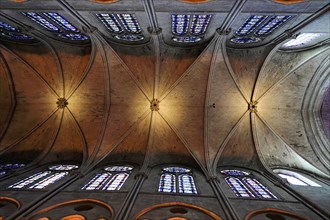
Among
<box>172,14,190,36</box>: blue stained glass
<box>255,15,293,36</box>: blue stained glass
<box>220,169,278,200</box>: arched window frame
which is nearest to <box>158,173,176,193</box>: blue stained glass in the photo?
<box>220,169,278,200</box>: arched window frame

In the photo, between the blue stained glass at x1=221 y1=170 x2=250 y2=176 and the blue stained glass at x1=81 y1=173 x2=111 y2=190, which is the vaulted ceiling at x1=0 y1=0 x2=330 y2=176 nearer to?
the blue stained glass at x1=221 y1=170 x2=250 y2=176

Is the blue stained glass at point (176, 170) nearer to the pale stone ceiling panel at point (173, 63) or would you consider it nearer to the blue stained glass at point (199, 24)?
the pale stone ceiling panel at point (173, 63)

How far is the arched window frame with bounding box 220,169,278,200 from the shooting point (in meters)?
9.58

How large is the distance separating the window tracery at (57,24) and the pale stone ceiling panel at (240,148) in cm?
998

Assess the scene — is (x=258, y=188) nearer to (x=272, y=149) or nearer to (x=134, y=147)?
(x=272, y=149)

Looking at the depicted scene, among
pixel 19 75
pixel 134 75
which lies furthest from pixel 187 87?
pixel 19 75

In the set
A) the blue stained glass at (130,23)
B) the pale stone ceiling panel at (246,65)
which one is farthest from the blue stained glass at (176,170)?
the blue stained glass at (130,23)

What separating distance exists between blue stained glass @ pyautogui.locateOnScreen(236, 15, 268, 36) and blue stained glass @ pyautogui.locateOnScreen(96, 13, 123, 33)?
5.56m

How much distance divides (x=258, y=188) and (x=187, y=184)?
3187 mm

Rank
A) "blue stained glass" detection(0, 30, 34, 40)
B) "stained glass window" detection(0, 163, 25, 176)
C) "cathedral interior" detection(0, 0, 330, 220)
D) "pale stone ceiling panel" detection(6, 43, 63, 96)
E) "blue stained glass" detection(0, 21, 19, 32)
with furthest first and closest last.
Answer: "pale stone ceiling panel" detection(6, 43, 63, 96) → "stained glass window" detection(0, 163, 25, 176) → "blue stained glass" detection(0, 30, 34, 40) → "blue stained glass" detection(0, 21, 19, 32) → "cathedral interior" detection(0, 0, 330, 220)

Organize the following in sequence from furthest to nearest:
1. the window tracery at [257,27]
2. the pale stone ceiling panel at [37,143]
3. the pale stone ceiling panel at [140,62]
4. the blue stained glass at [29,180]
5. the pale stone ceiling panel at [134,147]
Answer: the pale stone ceiling panel at [134,147] → the pale stone ceiling panel at [37,143] → the pale stone ceiling panel at [140,62] → the blue stained glass at [29,180] → the window tracery at [257,27]

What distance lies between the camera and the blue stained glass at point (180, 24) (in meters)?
9.72

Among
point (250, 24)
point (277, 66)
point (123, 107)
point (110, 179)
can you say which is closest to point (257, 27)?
point (250, 24)

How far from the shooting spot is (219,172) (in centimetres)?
1263
